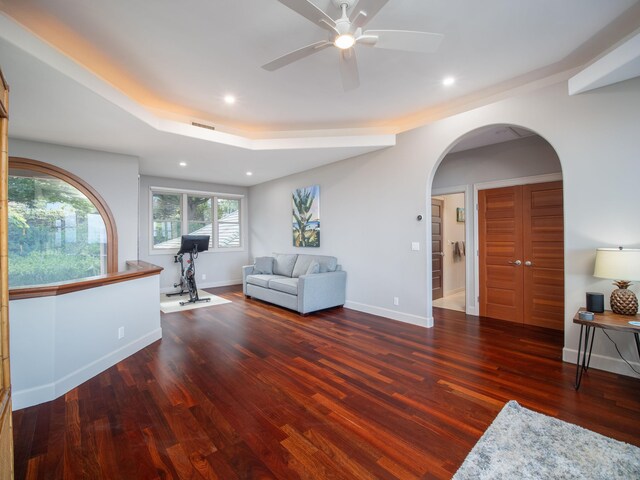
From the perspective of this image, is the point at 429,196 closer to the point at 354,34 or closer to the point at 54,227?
the point at 354,34

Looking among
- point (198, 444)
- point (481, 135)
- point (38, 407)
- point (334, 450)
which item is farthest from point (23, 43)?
Answer: point (481, 135)

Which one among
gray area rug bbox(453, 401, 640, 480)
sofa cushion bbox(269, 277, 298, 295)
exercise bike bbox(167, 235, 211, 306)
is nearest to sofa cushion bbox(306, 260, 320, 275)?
sofa cushion bbox(269, 277, 298, 295)

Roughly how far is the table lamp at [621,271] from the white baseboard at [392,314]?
195 centimetres

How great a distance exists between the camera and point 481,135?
408 cm

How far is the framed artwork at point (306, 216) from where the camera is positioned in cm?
569

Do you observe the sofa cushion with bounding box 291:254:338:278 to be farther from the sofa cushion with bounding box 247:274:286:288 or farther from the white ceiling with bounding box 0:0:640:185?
the white ceiling with bounding box 0:0:640:185

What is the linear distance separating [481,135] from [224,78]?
3.51 m

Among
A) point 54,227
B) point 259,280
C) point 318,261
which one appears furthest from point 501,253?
point 54,227

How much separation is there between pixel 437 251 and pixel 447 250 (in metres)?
0.44

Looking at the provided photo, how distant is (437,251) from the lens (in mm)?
5824

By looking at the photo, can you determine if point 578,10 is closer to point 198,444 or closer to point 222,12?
point 222,12

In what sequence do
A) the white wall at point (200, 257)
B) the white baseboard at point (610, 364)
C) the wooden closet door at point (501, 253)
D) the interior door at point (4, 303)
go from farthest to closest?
the white wall at point (200, 257) → the wooden closet door at point (501, 253) → the white baseboard at point (610, 364) → the interior door at point (4, 303)

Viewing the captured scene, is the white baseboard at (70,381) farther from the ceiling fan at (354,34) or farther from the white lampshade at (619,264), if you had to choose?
the white lampshade at (619,264)

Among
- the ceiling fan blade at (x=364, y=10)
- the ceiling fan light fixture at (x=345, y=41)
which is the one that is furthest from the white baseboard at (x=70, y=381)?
the ceiling fan blade at (x=364, y=10)
